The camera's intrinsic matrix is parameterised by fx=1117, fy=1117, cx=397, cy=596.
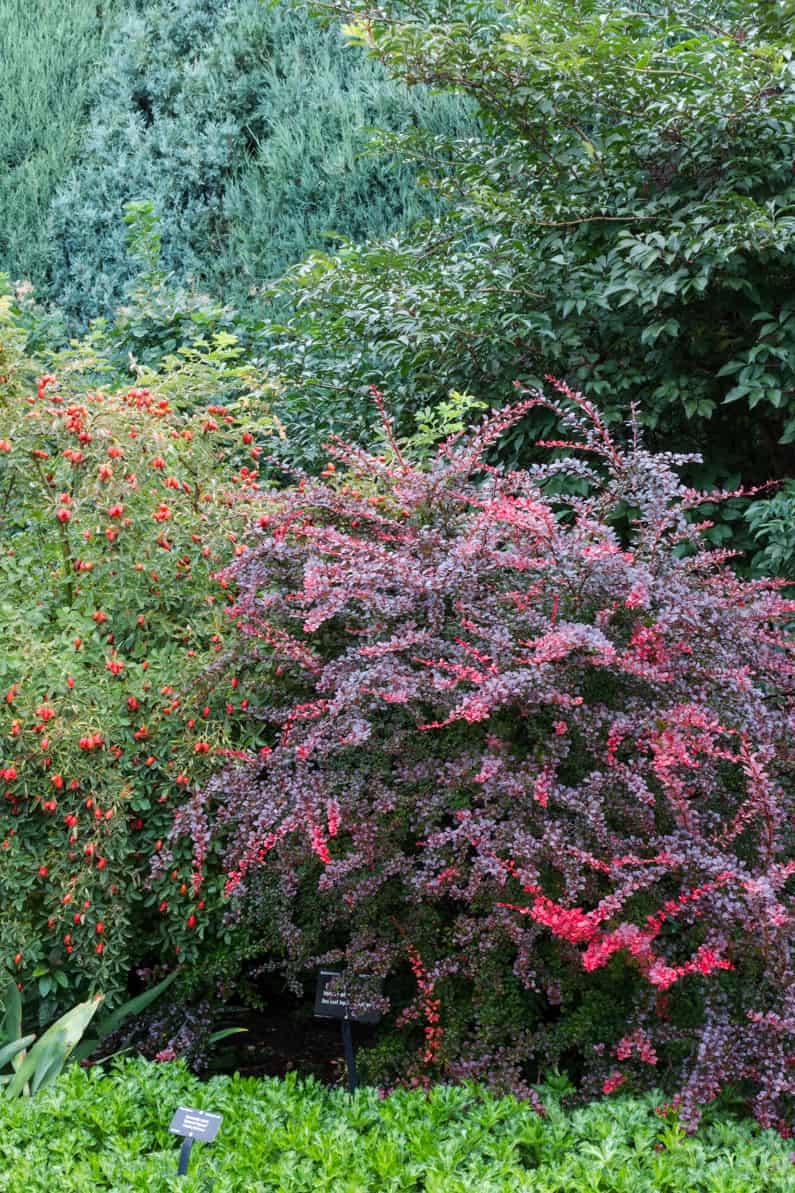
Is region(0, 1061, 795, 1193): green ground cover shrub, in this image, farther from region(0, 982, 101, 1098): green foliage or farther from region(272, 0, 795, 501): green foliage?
region(272, 0, 795, 501): green foliage

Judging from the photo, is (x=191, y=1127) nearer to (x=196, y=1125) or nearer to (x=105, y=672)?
(x=196, y=1125)

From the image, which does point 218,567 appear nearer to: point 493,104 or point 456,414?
point 456,414

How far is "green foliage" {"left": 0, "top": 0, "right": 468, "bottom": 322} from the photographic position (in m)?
8.09

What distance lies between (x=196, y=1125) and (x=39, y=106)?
1023 centimetres

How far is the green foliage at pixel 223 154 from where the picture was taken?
26.6 feet

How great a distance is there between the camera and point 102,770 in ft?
10.4

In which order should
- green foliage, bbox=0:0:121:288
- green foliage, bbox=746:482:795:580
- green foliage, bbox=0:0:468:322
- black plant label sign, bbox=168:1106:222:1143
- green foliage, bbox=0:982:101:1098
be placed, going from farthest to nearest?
green foliage, bbox=0:0:121:288 < green foliage, bbox=0:0:468:322 < green foliage, bbox=746:482:795:580 < green foliage, bbox=0:982:101:1098 < black plant label sign, bbox=168:1106:222:1143

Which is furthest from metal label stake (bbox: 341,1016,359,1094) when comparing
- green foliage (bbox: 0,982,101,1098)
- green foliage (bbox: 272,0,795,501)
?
green foliage (bbox: 272,0,795,501)

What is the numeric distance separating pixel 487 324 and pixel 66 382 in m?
1.75

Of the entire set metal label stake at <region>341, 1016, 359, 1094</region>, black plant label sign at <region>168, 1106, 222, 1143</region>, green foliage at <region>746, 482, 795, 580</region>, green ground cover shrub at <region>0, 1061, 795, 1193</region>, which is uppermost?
black plant label sign at <region>168, 1106, 222, 1143</region>

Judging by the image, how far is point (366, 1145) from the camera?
2.30m

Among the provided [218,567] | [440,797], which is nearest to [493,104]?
[218,567]

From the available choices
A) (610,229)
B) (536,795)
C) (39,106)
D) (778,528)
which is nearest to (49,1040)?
(536,795)

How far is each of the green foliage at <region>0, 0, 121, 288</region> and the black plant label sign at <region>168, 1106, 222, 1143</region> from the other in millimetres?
8689
